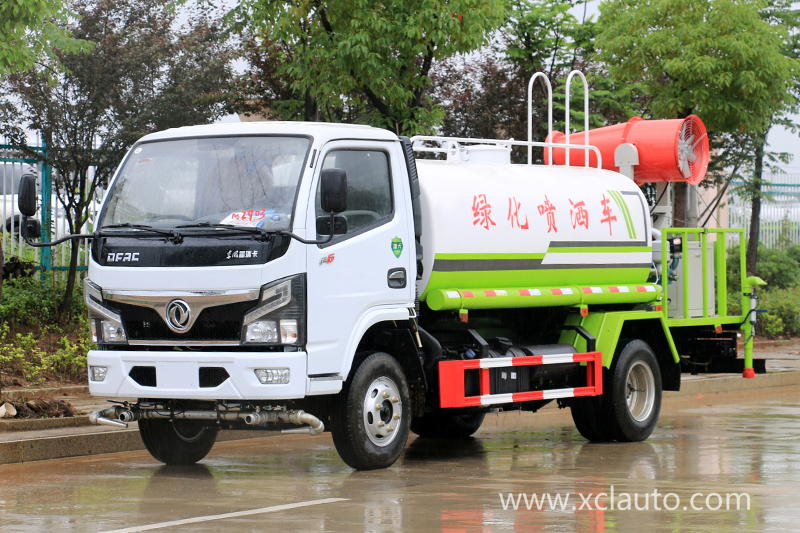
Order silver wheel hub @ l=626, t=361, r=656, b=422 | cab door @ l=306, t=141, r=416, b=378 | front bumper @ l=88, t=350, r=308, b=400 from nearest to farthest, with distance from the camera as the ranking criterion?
1. front bumper @ l=88, t=350, r=308, b=400
2. cab door @ l=306, t=141, r=416, b=378
3. silver wheel hub @ l=626, t=361, r=656, b=422

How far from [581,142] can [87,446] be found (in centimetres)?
652

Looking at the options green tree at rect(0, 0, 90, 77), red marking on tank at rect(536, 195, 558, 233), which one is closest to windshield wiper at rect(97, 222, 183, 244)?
red marking on tank at rect(536, 195, 558, 233)

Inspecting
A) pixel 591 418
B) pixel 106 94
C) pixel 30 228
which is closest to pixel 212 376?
pixel 30 228

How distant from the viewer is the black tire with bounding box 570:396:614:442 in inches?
464

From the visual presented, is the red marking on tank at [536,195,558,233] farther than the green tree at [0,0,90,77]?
No

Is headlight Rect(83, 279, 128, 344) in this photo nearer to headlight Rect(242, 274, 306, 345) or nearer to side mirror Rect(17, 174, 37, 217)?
side mirror Rect(17, 174, 37, 217)

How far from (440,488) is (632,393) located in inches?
167

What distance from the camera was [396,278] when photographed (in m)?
9.60

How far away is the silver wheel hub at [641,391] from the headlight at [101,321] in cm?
538

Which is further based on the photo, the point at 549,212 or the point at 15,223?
the point at 15,223

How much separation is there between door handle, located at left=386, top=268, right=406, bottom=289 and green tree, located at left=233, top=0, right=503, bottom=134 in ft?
19.9

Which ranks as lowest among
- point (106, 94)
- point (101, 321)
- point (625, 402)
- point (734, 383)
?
point (734, 383)

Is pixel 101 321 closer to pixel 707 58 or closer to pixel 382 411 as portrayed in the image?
pixel 382 411

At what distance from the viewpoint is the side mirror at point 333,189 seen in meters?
8.66
